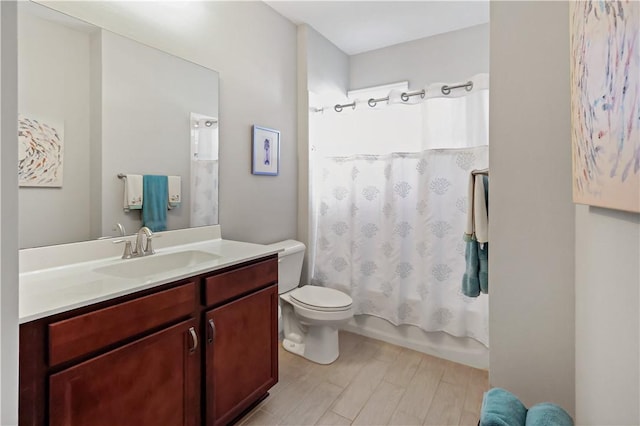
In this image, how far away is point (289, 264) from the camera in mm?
2396

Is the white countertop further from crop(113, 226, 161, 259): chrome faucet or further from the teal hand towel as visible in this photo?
the teal hand towel

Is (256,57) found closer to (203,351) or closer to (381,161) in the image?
(381,161)

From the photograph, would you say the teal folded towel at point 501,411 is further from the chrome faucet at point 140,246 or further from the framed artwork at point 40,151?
the framed artwork at point 40,151

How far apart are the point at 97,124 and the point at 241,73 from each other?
1.05m

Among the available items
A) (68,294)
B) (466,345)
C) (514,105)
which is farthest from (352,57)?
(68,294)

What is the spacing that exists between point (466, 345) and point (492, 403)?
1373 mm

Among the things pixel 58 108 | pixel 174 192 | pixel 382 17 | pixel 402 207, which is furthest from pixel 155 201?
pixel 382 17

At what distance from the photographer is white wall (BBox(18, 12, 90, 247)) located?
124cm

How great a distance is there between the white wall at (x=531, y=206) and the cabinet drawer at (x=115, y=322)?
1260 mm

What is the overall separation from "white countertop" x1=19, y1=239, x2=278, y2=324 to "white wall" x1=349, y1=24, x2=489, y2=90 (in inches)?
91.4

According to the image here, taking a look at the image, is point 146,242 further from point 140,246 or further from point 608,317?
point 608,317

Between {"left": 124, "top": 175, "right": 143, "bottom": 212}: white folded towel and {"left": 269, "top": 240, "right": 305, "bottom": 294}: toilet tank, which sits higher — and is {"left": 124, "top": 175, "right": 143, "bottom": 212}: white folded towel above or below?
above

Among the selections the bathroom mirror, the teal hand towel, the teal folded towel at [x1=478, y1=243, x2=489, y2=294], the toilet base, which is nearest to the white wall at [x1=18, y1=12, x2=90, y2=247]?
the bathroom mirror

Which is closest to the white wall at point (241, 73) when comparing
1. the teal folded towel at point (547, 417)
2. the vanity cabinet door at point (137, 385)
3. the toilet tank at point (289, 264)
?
the toilet tank at point (289, 264)
